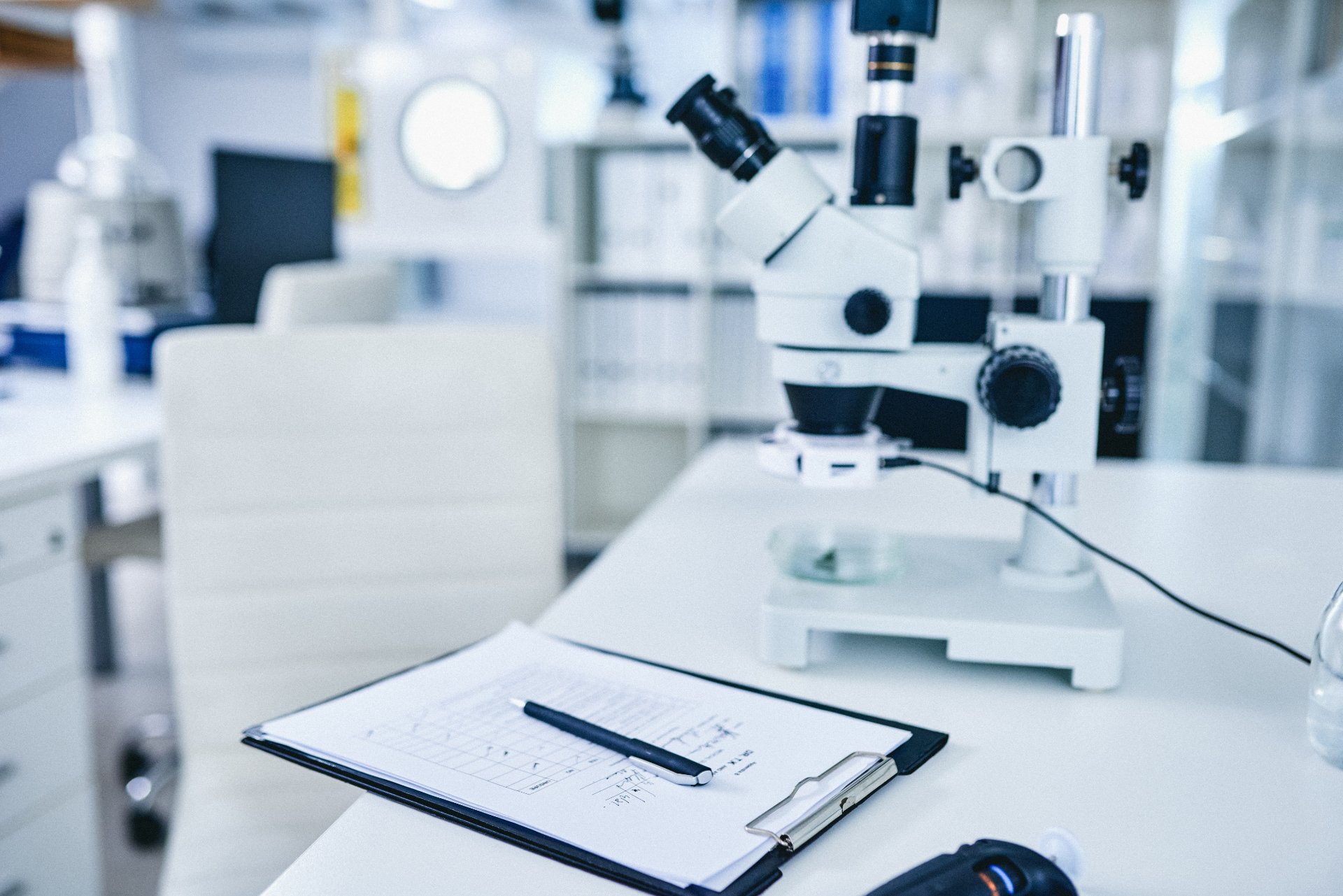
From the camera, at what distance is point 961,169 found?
731 mm

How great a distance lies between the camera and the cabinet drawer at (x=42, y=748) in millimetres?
1290

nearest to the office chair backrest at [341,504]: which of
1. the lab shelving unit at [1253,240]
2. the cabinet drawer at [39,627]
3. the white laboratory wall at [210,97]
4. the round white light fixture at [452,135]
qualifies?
the cabinet drawer at [39,627]

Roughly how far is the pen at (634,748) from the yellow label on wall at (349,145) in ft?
10.4

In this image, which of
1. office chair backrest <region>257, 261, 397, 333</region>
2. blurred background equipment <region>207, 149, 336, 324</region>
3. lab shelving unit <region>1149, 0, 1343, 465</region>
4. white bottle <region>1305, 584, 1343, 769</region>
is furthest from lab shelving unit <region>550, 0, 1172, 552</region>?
white bottle <region>1305, 584, 1343, 769</region>

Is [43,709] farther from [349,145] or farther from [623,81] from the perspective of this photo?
[349,145]

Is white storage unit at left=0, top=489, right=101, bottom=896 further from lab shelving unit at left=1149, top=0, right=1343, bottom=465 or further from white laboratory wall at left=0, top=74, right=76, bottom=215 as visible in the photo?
white laboratory wall at left=0, top=74, right=76, bottom=215

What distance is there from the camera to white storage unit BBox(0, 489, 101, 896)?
1.29 meters

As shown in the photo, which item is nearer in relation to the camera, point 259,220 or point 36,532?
point 36,532

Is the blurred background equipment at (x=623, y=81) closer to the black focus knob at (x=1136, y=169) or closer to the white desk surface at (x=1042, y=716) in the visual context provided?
the white desk surface at (x=1042, y=716)

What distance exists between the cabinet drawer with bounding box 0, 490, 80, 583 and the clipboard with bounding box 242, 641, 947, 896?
0.88 m

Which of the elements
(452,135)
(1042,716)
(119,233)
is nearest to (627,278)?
(452,135)

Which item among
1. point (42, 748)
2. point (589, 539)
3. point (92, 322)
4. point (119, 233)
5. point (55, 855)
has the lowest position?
point (589, 539)

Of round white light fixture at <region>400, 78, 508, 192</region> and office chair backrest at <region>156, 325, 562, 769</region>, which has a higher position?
round white light fixture at <region>400, 78, 508, 192</region>

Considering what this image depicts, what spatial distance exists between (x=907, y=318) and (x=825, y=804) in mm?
330
